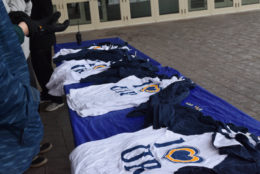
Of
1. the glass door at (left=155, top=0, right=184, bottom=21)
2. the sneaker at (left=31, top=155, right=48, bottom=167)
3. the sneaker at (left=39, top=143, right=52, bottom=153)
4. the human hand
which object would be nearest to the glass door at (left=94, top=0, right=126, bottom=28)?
the glass door at (left=155, top=0, right=184, bottom=21)

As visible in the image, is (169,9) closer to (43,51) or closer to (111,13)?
(111,13)

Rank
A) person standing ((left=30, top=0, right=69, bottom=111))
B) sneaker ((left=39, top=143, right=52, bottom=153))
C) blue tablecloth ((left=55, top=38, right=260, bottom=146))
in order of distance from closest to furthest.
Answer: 1. blue tablecloth ((left=55, top=38, right=260, bottom=146))
2. sneaker ((left=39, top=143, right=52, bottom=153))
3. person standing ((left=30, top=0, right=69, bottom=111))

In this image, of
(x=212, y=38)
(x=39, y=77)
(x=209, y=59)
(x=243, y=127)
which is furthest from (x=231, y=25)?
(x=243, y=127)

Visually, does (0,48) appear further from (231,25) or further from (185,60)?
(231,25)

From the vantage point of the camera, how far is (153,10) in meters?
9.82

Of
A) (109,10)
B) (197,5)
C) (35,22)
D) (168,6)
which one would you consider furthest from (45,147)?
(197,5)

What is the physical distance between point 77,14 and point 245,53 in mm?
5585

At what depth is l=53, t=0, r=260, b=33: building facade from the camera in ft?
30.7

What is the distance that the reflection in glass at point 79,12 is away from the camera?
366 inches

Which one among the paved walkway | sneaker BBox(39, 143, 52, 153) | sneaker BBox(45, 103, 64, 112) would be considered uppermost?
the paved walkway

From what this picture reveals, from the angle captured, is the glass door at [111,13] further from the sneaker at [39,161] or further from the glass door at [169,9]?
the sneaker at [39,161]

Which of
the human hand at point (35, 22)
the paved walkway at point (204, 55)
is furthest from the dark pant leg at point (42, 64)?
the human hand at point (35, 22)

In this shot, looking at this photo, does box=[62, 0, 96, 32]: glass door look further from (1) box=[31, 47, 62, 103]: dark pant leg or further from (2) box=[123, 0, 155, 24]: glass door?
(1) box=[31, 47, 62, 103]: dark pant leg

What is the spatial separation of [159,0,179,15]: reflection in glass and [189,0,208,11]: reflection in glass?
46 cm
